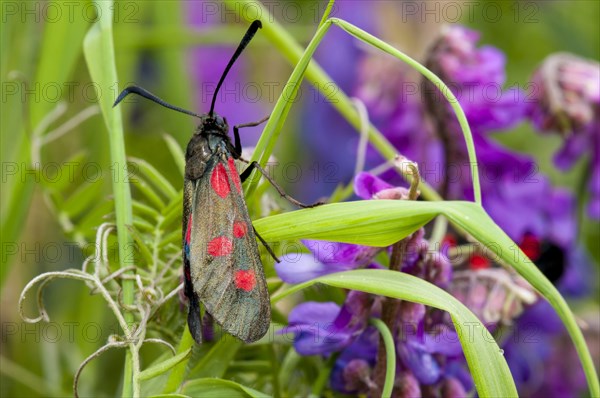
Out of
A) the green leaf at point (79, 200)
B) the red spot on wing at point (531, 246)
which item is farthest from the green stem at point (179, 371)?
the red spot on wing at point (531, 246)

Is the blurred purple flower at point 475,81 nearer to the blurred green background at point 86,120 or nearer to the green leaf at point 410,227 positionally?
the blurred green background at point 86,120

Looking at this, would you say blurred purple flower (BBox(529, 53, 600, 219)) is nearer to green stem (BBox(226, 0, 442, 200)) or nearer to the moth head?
green stem (BBox(226, 0, 442, 200))

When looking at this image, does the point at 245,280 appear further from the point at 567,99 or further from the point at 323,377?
the point at 567,99

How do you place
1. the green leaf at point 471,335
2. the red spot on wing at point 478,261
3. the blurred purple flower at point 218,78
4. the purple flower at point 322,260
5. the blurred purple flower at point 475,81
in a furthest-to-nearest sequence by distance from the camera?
the blurred purple flower at point 218,78
the blurred purple flower at point 475,81
the red spot on wing at point 478,261
the purple flower at point 322,260
the green leaf at point 471,335

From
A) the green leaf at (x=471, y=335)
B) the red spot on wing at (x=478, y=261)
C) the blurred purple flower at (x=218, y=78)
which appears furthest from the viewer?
the blurred purple flower at (x=218, y=78)

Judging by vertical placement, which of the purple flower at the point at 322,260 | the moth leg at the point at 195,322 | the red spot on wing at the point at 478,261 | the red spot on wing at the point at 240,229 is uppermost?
the red spot on wing at the point at 240,229

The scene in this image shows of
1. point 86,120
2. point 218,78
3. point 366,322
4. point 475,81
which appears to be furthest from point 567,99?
point 218,78
